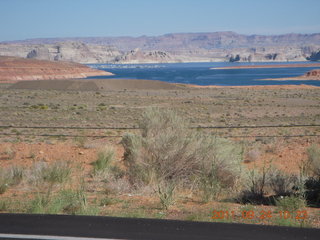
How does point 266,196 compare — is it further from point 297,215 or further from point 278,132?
point 278,132

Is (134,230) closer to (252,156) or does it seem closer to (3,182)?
(3,182)

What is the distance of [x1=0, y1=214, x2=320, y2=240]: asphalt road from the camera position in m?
6.26

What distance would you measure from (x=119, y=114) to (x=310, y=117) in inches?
647

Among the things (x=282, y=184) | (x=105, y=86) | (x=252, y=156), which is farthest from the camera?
(x=105, y=86)

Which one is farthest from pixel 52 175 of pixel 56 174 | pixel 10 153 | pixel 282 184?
pixel 10 153

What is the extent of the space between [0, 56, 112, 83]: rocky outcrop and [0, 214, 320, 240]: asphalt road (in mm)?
103330

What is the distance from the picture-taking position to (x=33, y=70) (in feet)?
386

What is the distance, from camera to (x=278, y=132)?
87.9ft

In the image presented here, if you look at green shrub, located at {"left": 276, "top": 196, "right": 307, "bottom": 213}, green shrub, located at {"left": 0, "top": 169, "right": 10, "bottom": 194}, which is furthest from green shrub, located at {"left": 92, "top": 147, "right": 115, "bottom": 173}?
green shrub, located at {"left": 276, "top": 196, "right": 307, "bottom": 213}

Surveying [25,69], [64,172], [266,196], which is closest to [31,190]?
[64,172]
